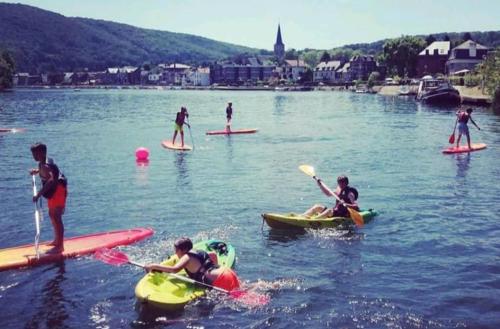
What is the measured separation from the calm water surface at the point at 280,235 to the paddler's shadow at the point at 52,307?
0.04m

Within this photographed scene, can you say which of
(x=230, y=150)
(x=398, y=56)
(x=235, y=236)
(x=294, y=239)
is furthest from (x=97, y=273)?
(x=398, y=56)

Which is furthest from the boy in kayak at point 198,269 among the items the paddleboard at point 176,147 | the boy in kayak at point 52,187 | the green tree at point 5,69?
the green tree at point 5,69

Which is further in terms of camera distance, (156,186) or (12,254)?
(156,186)

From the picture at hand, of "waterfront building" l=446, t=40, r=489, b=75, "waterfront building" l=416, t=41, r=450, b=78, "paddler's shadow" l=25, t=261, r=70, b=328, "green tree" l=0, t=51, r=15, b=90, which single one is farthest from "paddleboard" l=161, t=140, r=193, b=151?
"waterfront building" l=416, t=41, r=450, b=78

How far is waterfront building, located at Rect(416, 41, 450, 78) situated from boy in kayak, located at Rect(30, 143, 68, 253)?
141974 millimetres

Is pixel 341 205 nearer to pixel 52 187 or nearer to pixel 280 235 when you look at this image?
pixel 280 235

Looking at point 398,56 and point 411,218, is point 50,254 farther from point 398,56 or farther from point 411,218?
point 398,56

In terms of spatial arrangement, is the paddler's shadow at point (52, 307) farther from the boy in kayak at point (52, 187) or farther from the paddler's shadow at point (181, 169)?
the paddler's shadow at point (181, 169)

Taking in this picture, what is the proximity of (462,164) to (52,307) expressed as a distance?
848 inches

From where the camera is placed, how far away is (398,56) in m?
150

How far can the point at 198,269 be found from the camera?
11.3 meters

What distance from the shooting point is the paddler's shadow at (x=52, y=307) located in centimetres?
1020

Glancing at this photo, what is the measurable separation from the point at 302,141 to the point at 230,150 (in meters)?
7.09

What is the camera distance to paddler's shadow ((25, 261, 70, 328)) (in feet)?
33.4
